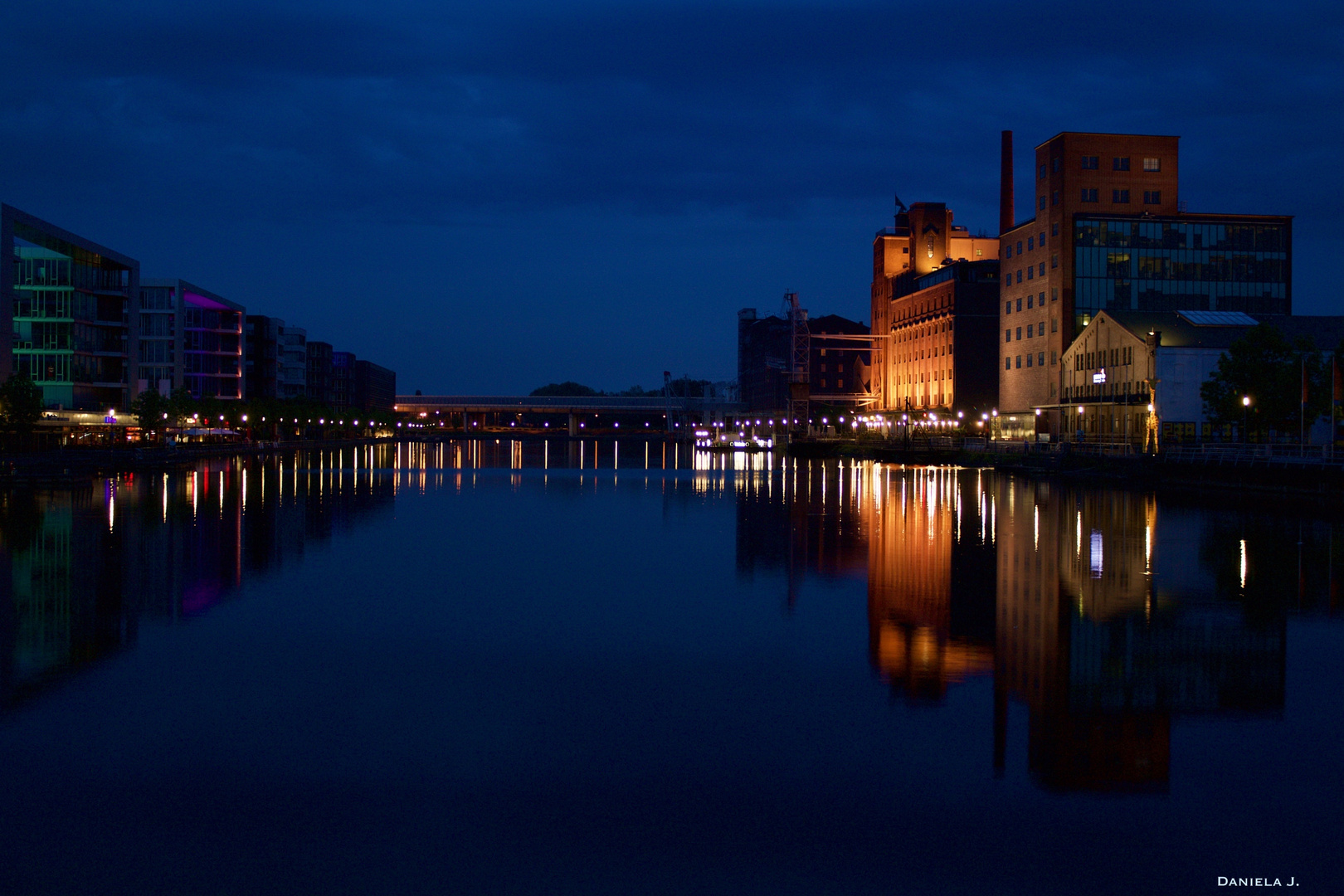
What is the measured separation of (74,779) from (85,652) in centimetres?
598

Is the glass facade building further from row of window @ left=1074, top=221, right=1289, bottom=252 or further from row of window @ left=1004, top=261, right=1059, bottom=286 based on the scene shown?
row of window @ left=1004, top=261, right=1059, bottom=286

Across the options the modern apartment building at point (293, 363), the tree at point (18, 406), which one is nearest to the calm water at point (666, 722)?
the tree at point (18, 406)

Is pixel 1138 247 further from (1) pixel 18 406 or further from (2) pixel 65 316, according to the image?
(2) pixel 65 316

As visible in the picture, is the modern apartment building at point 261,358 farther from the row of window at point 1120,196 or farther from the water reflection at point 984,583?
the water reflection at point 984,583

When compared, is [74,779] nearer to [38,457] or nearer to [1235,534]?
[1235,534]

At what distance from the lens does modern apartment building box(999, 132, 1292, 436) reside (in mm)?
97625

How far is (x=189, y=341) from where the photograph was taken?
138250 millimetres

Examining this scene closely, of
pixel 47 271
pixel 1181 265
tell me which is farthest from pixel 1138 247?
pixel 47 271

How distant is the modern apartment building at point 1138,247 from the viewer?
320 ft

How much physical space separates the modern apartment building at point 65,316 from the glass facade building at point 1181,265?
85652 millimetres

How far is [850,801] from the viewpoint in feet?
31.4

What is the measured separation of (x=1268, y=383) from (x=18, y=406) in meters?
78.3

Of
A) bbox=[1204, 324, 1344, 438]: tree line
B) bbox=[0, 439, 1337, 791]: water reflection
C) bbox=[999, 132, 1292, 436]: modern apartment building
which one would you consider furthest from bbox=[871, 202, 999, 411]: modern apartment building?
bbox=[0, 439, 1337, 791]: water reflection

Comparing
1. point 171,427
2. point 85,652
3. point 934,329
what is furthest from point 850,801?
point 934,329
